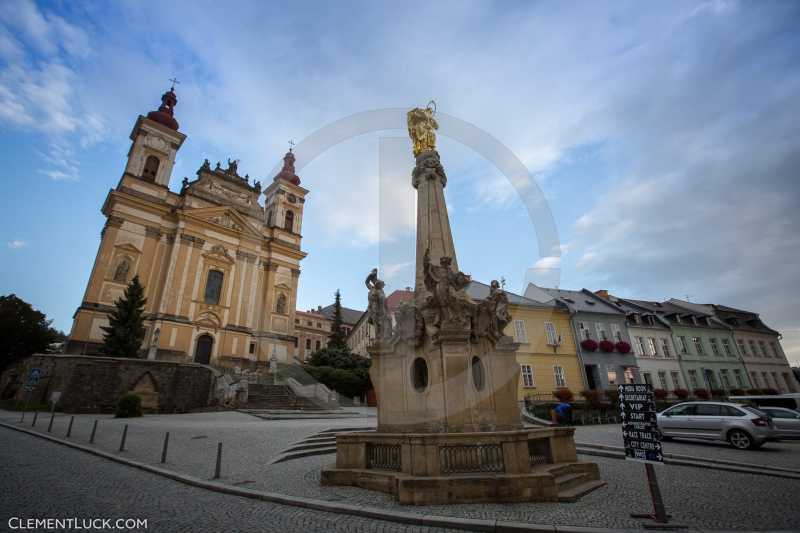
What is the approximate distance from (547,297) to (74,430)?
30559 millimetres

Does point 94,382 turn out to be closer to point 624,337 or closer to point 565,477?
point 565,477

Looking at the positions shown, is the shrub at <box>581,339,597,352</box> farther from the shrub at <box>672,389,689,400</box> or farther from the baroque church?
the baroque church

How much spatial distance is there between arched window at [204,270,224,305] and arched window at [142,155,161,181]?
458 inches

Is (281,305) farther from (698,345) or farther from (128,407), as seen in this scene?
(698,345)

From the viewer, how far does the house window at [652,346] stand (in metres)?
29.9

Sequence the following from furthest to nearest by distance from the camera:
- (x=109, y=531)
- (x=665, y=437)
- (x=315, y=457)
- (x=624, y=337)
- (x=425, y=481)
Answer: (x=624, y=337) < (x=665, y=437) < (x=315, y=457) < (x=425, y=481) < (x=109, y=531)

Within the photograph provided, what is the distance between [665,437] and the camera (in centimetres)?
1180

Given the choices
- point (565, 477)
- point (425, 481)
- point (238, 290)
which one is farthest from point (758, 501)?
point (238, 290)

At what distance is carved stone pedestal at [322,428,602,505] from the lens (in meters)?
5.00

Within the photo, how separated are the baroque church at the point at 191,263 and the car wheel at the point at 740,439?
3461cm

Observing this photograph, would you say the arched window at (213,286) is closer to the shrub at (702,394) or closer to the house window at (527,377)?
the house window at (527,377)

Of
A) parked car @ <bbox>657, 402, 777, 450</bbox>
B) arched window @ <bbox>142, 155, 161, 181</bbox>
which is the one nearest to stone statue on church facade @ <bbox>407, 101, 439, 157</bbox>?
parked car @ <bbox>657, 402, 777, 450</bbox>

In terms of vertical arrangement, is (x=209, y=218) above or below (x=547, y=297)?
above

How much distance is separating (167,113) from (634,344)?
179 feet
